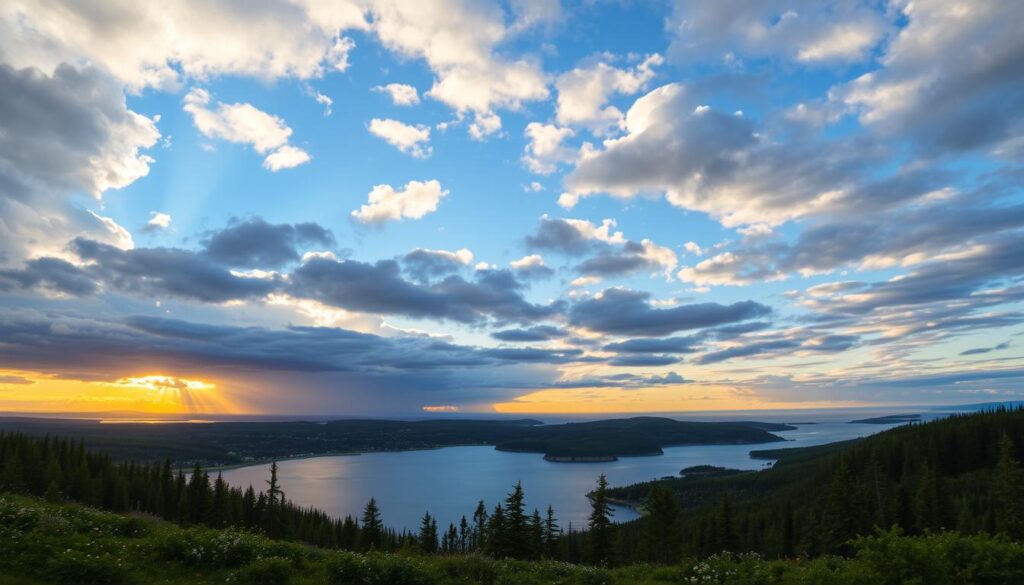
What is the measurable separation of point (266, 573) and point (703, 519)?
83.6m

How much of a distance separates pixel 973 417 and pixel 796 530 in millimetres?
109787

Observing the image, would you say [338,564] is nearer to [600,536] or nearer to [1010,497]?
[600,536]

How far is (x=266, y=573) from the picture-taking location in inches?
579

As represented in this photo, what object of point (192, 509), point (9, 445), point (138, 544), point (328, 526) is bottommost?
point (328, 526)

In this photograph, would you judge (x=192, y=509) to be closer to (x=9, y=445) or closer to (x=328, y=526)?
(x=328, y=526)

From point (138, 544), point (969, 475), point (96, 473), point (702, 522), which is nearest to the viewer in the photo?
point (138, 544)

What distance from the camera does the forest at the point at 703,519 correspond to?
15.4m

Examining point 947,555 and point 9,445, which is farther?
point 9,445

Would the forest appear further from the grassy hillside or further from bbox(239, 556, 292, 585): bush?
bbox(239, 556, 292, 585): bush

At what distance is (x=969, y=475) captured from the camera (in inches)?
4998

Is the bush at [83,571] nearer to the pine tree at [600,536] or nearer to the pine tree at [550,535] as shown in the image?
the pine tree at [550,535]

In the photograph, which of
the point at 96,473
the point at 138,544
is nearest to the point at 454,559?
the point at 138,544

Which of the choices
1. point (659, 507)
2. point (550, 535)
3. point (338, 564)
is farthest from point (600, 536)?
point (338, 564)

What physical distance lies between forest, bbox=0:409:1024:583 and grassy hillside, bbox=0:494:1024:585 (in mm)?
103
